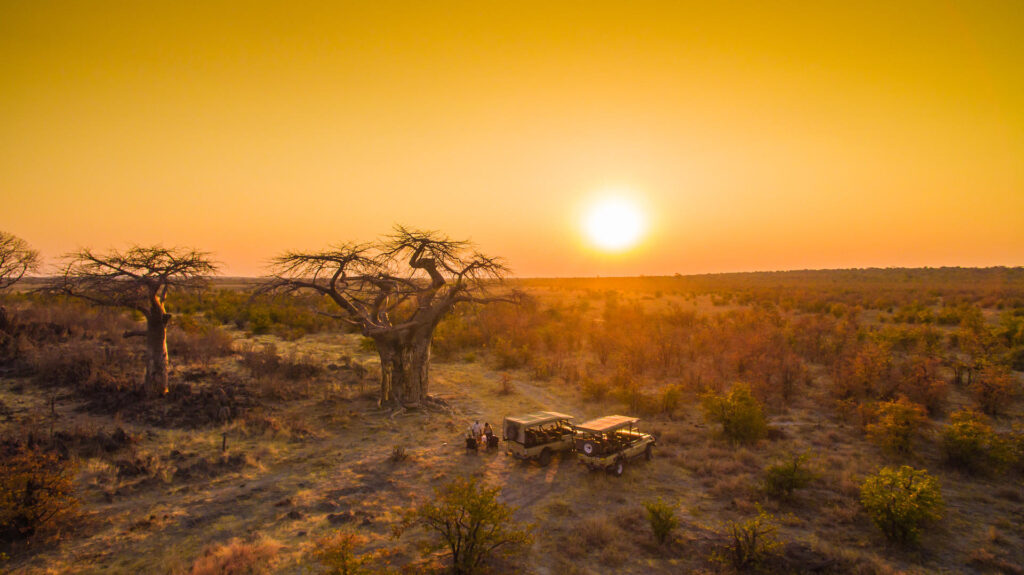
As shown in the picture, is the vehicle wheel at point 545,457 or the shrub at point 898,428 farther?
the vehicle wheel at point 545,457

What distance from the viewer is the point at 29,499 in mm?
8250

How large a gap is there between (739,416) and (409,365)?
1200 centimetres

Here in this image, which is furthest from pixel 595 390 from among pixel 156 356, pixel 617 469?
pixel 156 356

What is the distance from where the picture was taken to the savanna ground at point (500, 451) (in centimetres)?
829

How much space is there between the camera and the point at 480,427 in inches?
571

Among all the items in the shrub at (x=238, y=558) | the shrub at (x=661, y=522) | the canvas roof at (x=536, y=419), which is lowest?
the shrub at (x=238, y=558)

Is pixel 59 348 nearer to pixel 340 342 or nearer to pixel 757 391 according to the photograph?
pixel 340 342

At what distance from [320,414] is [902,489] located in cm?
1715

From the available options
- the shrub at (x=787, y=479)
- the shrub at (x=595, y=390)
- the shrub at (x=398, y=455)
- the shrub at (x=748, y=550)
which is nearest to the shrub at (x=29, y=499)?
the shrub at (x=398, y=455)

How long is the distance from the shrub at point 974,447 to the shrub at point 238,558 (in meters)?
16.3

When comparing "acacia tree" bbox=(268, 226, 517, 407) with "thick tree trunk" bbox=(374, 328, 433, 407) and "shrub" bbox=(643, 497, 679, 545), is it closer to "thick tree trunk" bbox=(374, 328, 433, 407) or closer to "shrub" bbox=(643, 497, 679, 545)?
"thick tree trunk" bbox=(374, 328, 433, 407)

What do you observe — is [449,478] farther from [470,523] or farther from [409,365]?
[409,365]

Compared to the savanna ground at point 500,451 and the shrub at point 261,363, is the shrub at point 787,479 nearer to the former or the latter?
the savanna ground at point 500,451

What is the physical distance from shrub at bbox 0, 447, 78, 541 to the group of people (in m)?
8.84
